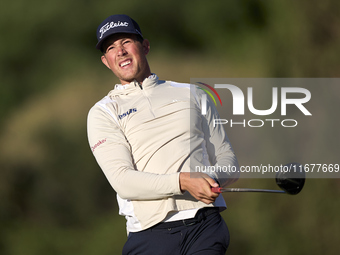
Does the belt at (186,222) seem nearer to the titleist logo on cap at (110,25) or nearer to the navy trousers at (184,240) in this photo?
the navy trousers at (184,240)

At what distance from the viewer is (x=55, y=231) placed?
3490 mm

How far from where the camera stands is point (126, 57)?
225cm

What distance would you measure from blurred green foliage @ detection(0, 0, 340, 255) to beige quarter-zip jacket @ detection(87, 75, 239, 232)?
1.37 metres

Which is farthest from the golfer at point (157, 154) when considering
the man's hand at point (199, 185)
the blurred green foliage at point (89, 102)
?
the blurred green foliage at point (89, 102)

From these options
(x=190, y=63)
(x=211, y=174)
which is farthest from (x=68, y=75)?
(x=211, y=174)

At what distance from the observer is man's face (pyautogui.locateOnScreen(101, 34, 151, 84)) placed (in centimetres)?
225

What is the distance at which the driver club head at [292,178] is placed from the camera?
83.2 inches

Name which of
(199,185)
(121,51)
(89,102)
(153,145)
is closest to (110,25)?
(121,51)

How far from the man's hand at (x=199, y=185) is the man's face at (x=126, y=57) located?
52 cm

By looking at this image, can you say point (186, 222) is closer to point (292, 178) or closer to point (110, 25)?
point (292, 178)

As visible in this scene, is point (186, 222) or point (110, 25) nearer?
point (186, 222)

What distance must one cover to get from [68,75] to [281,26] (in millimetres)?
1420

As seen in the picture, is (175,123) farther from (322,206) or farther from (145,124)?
(322,206)

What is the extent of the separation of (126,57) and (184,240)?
0.74 metres
